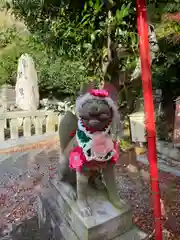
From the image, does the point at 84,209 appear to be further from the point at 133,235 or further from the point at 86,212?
the point at 133,235

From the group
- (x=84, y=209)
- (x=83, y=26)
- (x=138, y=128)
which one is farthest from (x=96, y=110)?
(x=138, y=128)

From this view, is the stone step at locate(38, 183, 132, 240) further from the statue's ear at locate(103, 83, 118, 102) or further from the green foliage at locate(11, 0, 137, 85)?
the green foliage at locate(11, 0, 137, 85)

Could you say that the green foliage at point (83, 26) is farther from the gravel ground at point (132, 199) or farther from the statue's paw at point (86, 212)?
the statue's paw at point (86, 212)

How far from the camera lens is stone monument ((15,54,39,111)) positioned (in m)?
7.36

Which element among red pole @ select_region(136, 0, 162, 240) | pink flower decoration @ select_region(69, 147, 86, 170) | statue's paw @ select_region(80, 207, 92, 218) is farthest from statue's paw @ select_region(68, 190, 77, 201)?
red pole @ select_region(136, 0, 162, 240)

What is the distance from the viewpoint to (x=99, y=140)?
4.92 ft

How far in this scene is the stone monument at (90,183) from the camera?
4.92ft

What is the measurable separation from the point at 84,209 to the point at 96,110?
0.67 meters

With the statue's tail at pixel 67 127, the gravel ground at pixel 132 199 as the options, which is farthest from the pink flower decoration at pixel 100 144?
the gravel ground at pixel 132 199

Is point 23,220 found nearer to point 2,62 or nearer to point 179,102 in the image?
point 179,102

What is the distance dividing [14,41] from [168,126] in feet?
27.9

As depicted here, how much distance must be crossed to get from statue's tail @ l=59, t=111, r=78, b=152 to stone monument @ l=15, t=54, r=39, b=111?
5.71 metres

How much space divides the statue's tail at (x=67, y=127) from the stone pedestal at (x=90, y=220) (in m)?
0.37

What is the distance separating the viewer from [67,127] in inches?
70.6
